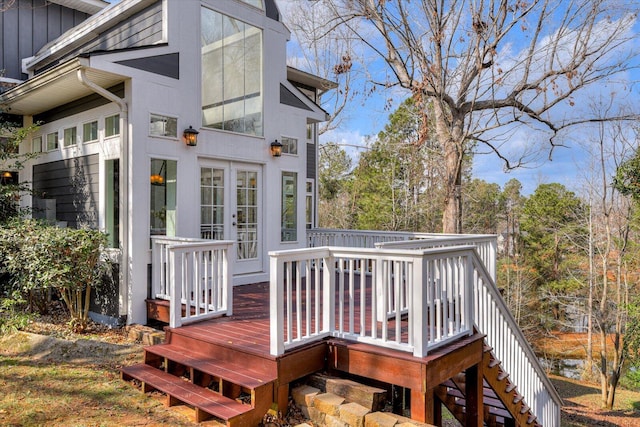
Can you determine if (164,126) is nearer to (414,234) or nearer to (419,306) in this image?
(419,306)

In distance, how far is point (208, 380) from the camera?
3.77 m

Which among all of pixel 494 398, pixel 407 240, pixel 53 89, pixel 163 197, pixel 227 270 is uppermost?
pixel 53 89

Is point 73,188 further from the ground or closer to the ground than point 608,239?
further from the ground

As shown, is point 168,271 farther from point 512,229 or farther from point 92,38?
point 512,229

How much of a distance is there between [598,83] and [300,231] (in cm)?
662

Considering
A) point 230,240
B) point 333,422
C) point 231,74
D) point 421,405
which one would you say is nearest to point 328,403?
point 333,422

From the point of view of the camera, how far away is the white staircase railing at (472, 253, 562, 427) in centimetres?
443

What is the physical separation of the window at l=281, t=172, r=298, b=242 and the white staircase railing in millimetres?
3650

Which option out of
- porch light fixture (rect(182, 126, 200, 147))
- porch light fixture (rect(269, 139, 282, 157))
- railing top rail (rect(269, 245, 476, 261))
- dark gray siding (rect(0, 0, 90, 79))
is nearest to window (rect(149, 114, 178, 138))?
porch light fixture (rect(182, 126, 200, 147))

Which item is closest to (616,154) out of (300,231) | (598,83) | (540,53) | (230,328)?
(598,83)

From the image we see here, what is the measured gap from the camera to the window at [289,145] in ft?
24.1

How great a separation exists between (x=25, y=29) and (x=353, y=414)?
10379 mm

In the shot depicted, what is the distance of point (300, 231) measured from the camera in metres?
7.64

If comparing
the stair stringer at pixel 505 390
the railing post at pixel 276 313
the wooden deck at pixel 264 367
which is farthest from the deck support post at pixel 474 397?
the railing post at pixel 276 313
